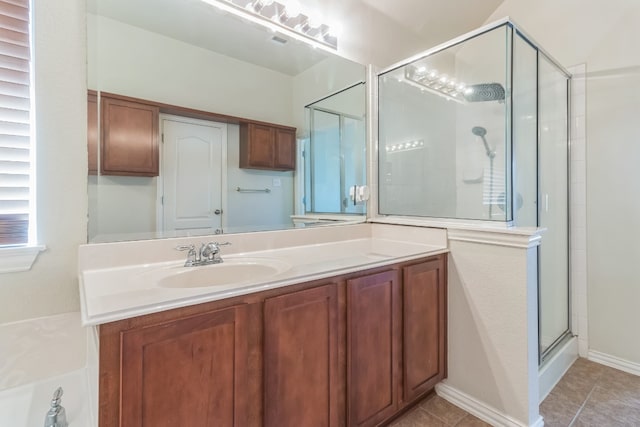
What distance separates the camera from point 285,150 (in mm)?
1714

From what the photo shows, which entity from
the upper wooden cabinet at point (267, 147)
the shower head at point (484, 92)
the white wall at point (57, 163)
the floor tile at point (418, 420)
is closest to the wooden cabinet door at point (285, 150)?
the upper wooden cabinet at point (267, 147)

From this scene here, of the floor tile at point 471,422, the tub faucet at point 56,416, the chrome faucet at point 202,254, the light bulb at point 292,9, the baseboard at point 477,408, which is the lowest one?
the floor tile at point 471,422

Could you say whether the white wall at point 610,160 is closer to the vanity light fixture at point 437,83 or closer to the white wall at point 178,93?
the vanity light fixture at point 437,83

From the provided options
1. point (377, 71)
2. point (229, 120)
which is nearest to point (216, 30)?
point (229, 120)

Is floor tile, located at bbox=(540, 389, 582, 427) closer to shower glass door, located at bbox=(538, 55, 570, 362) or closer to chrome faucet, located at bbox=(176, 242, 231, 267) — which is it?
shower glass door, located at bbox=(538, 55, 570, 362)

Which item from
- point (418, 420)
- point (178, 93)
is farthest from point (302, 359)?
point (178, 93)

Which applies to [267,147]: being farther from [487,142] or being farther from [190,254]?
[487,142]

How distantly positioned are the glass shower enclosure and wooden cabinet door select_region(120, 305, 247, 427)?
4.63 feet

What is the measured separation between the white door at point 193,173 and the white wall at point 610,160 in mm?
2413

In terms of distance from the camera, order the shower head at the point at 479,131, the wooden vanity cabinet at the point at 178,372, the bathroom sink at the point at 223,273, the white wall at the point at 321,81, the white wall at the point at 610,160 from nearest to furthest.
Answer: the wooden vanity cabinet at the point at 178,372 < the bathroom sink at the point at 223,273 < the white wall at the point at 321,81 < the white wall at the point at 610,160 < the shower head at the point at 479,131

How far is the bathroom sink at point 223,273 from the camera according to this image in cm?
115

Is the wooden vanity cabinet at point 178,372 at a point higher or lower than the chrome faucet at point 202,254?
lower

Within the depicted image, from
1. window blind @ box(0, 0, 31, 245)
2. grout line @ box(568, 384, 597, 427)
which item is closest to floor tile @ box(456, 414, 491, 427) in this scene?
grout line @ box(568, 384, 597, 427)

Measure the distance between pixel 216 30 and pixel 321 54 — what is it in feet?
2.14
